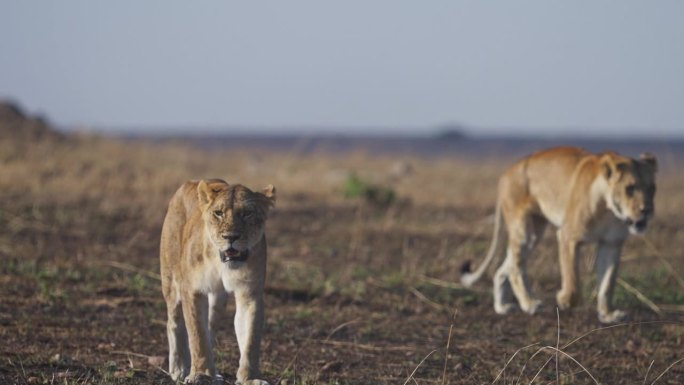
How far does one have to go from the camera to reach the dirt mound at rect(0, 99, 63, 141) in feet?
62.4

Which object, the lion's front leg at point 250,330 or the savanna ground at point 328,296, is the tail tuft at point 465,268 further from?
the lion's front leg at point 250,330

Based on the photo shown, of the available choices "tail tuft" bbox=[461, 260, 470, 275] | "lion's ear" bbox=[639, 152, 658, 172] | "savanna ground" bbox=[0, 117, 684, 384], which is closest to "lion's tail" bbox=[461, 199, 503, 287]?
"tail tuft" bbox=[461, 260, 470, 275]

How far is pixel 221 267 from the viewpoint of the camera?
5.32 meters

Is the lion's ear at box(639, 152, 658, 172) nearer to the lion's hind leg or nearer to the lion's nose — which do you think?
the lion's hind leg

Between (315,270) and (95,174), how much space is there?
276 inches

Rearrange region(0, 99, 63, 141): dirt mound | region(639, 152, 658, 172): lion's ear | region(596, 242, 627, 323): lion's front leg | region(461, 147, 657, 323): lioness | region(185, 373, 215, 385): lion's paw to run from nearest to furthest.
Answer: region(185, 373, 215, 385): lion's paw, region(461, 147, 657, 323): lioness, region(596, 242, 627, 323): lion's front leg, region(639, 152, 658, 172): lion's ear, region(0, 99, 63, 141): dirt mound

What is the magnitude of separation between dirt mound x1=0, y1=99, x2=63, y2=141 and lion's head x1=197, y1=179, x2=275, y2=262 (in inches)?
550

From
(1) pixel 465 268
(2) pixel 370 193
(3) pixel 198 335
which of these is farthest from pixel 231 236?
(2) pixel 370 193

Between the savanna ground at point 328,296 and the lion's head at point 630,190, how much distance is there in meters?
0.82

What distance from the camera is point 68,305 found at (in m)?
8.04

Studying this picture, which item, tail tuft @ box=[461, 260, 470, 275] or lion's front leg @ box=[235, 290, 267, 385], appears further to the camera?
tail tuft @ box=[461, 260, 470, 275]

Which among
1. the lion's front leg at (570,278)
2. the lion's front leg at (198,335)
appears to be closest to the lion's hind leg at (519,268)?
the lion's front leg at (570,278)

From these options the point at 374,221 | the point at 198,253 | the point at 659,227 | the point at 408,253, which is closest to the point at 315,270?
the point at 408,253

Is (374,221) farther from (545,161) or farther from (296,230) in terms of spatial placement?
(545,161)
